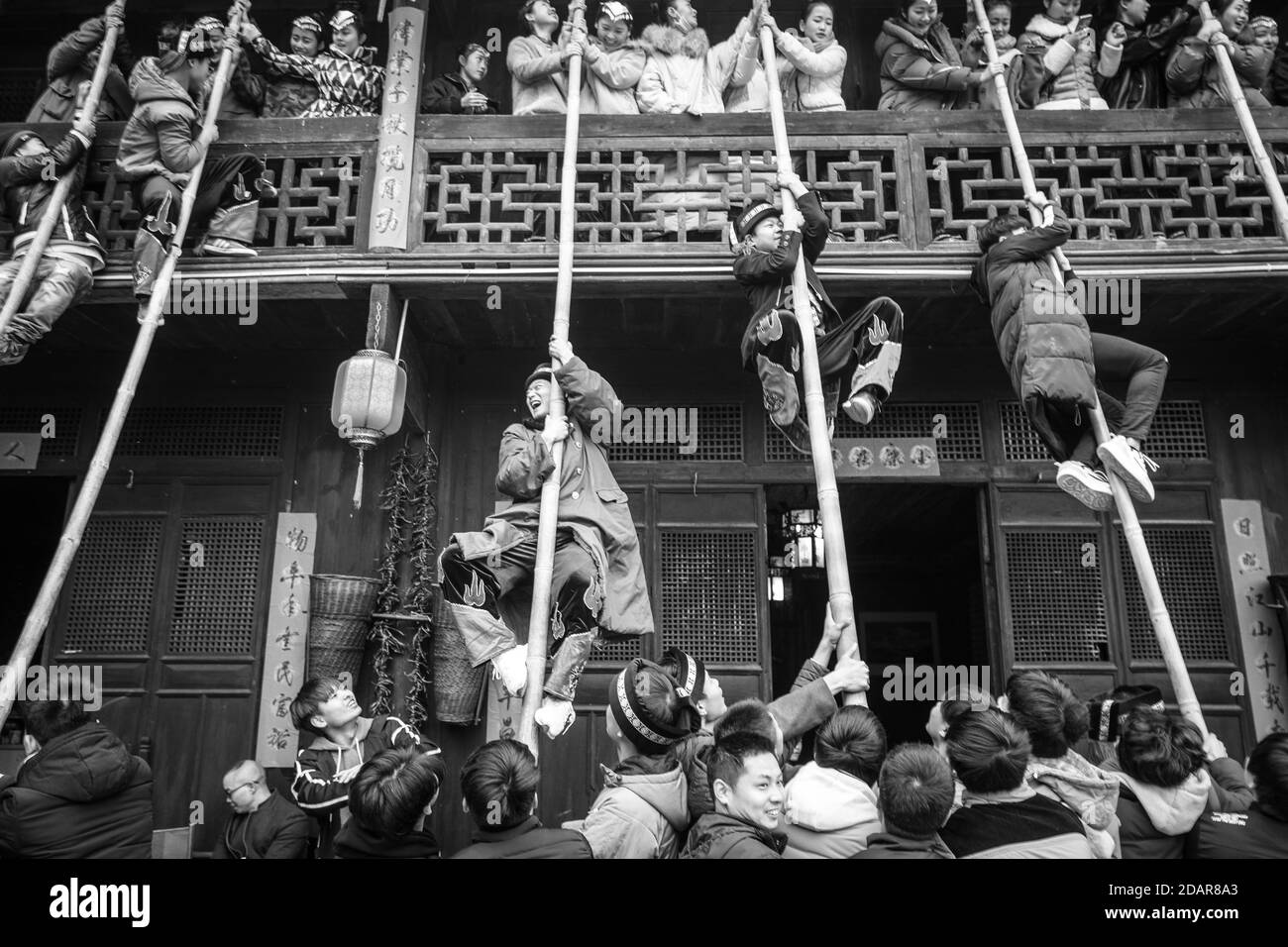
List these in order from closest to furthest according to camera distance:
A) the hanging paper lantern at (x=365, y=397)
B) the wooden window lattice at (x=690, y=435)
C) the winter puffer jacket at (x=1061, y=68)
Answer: the hanging paper lantern at (x=365, y=397) < the winter puffer jacket at (x=1061, y=68) < the wooden window lattice at (x=690, y=435)

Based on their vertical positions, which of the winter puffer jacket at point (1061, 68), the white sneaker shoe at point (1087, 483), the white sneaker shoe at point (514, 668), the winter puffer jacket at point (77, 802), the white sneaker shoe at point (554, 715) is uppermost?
the winter puffer jacket at point (1061, 68)

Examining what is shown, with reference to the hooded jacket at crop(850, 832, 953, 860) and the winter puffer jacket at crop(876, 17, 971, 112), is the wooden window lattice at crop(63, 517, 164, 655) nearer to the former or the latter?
the hooded jacket at crop(850, 832, 953, 860)

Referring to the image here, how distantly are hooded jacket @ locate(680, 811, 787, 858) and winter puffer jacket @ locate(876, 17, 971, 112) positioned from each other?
5228 millimetres

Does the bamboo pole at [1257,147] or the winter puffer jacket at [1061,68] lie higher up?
the winter puffer jacket at [1061,68]

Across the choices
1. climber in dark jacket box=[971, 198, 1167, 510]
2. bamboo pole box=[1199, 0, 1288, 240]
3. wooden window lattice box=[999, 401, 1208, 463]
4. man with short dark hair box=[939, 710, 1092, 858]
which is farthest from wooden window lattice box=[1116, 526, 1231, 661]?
man with short dark hair box=[939, 710, 1092, 858]

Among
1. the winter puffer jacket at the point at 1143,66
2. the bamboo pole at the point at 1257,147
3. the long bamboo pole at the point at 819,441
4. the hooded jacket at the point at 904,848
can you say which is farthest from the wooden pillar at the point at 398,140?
the bamboo pole at the point at 1257,147

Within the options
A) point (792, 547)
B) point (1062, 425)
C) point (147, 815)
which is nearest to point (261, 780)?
point (147, 815)

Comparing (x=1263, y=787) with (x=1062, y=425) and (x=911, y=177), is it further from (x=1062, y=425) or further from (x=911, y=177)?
(x=911, y=177)

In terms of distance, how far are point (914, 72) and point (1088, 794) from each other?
518 centimetres

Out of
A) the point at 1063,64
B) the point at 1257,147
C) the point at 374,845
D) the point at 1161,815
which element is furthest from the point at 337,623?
the point at 1257,147

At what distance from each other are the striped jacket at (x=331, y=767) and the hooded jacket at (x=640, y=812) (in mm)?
1112

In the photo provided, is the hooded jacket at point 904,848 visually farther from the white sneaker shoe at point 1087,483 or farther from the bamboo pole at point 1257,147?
the bamboo pole at point 1257,147

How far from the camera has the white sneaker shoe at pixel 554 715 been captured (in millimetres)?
4031

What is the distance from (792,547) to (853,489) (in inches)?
68.7
